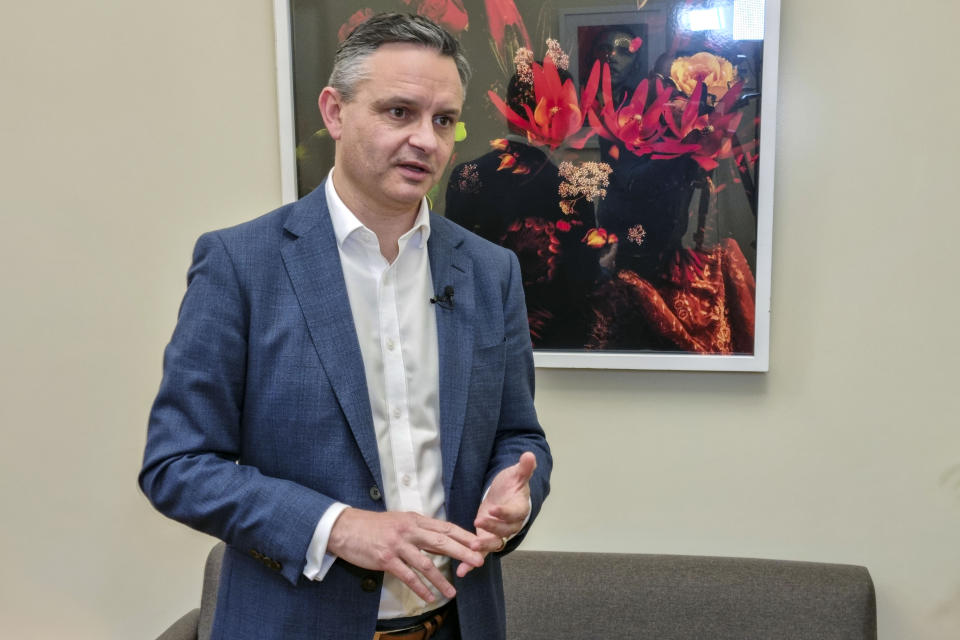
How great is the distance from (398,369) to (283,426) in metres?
0.21

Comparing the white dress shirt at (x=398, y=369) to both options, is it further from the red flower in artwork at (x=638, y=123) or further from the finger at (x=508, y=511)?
the red flower in artwork at (x=638, y=123)

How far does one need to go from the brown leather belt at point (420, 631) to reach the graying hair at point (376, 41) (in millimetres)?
877

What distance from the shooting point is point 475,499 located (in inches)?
57.3

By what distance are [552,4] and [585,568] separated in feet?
4.70

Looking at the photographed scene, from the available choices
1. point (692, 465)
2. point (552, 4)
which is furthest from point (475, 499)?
point (552, 4)

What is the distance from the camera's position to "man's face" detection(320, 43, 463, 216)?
1.38 metres

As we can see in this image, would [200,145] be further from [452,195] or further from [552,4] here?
[552,4]

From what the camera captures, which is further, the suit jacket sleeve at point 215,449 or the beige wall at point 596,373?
the beige wall at point 596,373

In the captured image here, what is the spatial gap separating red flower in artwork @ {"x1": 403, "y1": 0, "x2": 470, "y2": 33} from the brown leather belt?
1447mm

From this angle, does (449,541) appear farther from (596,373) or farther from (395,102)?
(596,373)

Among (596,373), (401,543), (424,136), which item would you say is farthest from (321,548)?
(596,373)

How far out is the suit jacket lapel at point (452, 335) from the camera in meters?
1.40

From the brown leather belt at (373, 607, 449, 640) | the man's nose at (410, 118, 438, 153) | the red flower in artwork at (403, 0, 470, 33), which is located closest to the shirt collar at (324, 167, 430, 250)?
the man's nose at (410, 118, 438, 153)

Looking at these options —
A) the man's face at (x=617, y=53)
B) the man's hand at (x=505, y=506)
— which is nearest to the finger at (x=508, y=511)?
the man's hand at (x=505, y=506)
